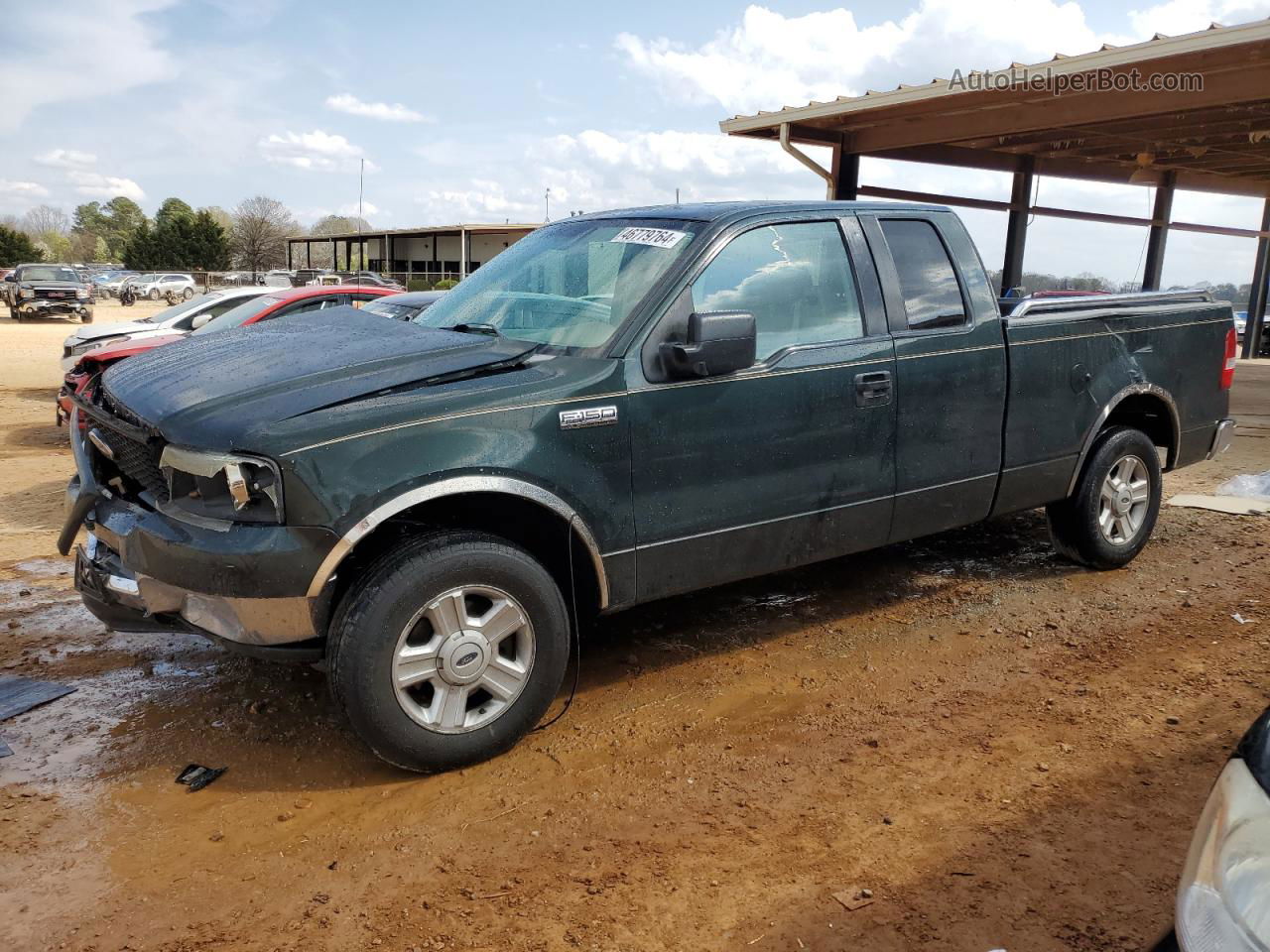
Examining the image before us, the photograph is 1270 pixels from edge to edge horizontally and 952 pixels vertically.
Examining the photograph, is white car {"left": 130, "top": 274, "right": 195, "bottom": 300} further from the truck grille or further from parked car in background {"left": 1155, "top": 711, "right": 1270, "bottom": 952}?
parked car in background {"left": 1155, "top": 711, "right": 1270, "bottom": 952}

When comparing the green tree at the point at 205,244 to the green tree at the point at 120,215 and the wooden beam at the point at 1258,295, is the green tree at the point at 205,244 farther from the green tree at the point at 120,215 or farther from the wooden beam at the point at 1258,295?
the green tree at the point at 120,215

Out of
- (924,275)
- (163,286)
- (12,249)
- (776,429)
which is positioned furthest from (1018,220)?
(12,249)

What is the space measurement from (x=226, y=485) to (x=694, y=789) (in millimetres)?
1817

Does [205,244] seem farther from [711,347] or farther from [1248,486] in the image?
[711,347]

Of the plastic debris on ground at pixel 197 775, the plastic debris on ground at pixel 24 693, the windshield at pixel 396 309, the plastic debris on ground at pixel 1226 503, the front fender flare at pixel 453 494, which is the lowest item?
the plastic debris on ground at pixel 197 775

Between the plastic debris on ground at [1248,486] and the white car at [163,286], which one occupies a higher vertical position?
the white car at [163,286]

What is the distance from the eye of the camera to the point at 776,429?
3914mm

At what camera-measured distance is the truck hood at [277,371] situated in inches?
124

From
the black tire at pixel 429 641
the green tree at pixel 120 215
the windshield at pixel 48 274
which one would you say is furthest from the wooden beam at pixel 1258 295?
the green tree at pixel 120 215

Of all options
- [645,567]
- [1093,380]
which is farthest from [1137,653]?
[645,567]

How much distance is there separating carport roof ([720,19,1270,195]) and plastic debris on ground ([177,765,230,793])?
1000 centimetres

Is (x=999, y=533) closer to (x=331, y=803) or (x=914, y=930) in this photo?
(x=914, y=930)

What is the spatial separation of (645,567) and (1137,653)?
239 centimetres

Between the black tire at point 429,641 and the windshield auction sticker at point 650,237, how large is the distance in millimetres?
1399
